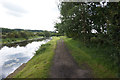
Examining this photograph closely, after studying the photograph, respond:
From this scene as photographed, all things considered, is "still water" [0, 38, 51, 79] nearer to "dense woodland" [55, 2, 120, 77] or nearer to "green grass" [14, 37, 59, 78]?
"green grass" [14, 37, 59, 78]

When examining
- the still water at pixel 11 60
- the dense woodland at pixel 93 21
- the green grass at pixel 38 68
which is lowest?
the still water at pixel 11 60

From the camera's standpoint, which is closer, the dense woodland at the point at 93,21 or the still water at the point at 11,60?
the dense woodland at the point at 93,21

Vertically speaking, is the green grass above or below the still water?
above

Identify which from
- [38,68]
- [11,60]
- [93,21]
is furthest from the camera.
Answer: [11,60]

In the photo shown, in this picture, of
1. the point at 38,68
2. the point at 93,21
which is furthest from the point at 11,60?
the point at 93,21

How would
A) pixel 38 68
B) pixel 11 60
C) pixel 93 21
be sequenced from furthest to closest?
pixel 11 60
pixel 93 21
pixel 38 68

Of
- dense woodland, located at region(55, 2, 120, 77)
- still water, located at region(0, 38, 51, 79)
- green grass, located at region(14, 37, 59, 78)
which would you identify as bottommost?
still water, located at region(0, 38, 51, 79)

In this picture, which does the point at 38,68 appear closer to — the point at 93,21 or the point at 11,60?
the point at 11,60

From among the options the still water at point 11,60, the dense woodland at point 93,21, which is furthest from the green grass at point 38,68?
the dense woodland at point 93,21

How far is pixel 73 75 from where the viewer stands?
23.1 ft

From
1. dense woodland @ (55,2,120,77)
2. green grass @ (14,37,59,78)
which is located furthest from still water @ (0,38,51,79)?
dense woodland @ (55,2,120,77)

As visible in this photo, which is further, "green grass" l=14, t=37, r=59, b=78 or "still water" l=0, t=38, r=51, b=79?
"still water" l=0, t=38, r=51, b=79

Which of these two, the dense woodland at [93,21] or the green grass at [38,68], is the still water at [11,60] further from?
the dense woodland at [93,21]

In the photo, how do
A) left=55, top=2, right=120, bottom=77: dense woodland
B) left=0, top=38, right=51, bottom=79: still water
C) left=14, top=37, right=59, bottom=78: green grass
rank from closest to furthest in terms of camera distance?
left=14, top=37, right=59, bottom=78: green grass → left=55, top=2, right=120, bottom=77: dense woodland → left=0, top=38, right=51, bottom=79: still water
